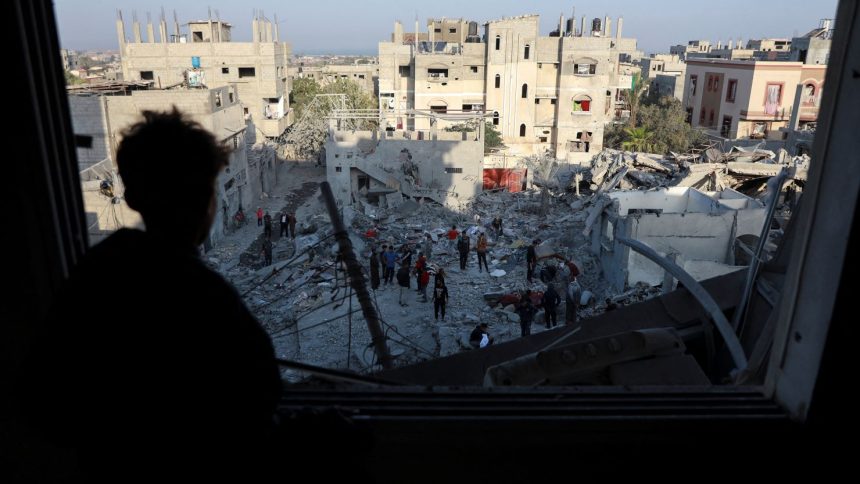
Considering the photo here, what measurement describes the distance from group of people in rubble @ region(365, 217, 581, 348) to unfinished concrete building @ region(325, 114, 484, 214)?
553 cm

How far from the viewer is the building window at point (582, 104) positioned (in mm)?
38188

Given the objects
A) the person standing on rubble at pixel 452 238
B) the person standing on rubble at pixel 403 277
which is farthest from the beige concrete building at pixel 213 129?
the person standing on rubble at pixel 452 238

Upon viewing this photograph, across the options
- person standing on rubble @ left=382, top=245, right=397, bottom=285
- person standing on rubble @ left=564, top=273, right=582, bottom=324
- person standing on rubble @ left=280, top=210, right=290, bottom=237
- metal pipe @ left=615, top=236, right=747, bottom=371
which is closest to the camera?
metal pipe @ left=615, top=236, right=747, bottom=371

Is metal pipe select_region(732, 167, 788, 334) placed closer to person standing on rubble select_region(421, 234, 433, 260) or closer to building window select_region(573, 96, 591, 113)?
person standing on rubble select_region(421, 234, 433, 260)

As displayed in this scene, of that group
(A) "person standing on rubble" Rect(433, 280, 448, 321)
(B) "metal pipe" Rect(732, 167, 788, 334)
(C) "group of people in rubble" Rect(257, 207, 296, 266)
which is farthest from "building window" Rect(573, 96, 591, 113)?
(B) "metal pipe" Rect(732, 167, 788, 334)

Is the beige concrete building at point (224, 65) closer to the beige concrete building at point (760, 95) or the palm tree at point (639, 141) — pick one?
the palm tree at point (639, 141)

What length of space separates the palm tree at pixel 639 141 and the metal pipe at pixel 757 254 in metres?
32.1

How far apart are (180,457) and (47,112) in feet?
3.52

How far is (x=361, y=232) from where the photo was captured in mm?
21406

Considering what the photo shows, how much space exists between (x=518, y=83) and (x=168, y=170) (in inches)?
1532

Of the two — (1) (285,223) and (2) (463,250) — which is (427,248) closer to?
(2) (463,250)

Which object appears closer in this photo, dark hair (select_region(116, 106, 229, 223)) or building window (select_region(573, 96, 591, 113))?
dark hair (select_region(116, 106, 229, 223))

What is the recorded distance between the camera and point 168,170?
125 centimetres

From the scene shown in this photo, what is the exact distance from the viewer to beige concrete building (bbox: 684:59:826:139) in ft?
109
